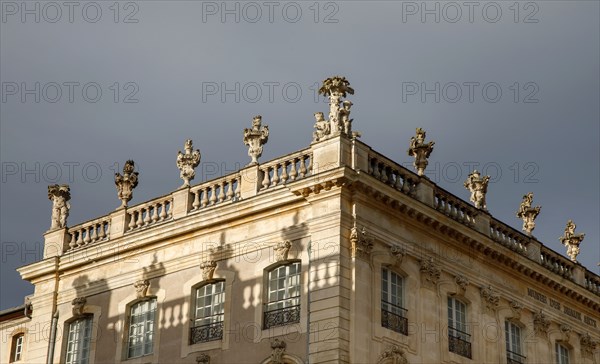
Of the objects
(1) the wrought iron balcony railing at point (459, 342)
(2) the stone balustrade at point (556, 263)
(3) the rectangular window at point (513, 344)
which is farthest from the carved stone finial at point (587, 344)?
(1) the wrought iron balcony railing at point (459, 342)

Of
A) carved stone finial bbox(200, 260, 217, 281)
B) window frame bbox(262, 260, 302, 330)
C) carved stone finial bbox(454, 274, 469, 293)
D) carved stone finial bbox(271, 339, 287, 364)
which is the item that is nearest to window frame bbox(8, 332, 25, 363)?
carved stone finial bbox(200, 260, 217, 281)

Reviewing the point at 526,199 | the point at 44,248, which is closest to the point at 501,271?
the point at 526,199

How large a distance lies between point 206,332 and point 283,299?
2.49 metres

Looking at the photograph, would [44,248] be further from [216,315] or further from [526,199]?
[526,199]

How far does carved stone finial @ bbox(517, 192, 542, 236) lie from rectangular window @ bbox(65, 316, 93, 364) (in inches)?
511

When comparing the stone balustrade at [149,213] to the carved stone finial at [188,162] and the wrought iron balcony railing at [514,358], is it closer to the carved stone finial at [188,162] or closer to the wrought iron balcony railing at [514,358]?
the carved stone finial at [188,162]

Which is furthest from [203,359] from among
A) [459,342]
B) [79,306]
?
[459,342]

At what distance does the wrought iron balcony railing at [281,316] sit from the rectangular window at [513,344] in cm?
729

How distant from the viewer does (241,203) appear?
27969 mm

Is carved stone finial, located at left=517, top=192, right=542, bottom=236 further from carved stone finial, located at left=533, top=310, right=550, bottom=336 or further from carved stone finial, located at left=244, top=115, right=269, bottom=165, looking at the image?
carved stone finial, located at left=244, top=115, right=269, bottom=165

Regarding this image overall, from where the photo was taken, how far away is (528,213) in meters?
34.1

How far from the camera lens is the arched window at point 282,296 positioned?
86.8 feet

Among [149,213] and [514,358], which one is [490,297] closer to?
[514,358]

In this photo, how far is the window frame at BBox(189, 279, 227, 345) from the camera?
27.8 meters
